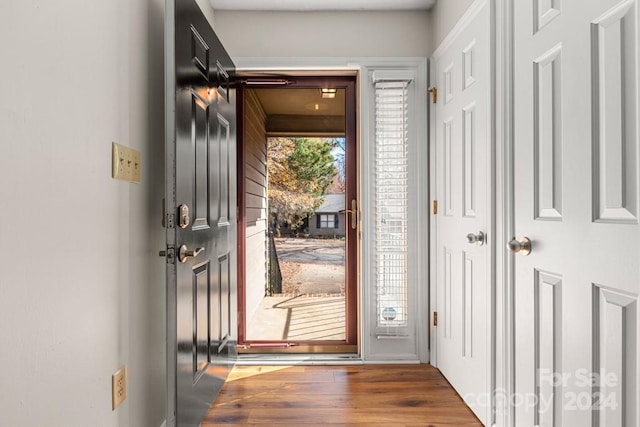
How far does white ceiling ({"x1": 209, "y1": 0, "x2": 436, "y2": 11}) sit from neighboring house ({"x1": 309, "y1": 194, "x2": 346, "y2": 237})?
4.26 feet

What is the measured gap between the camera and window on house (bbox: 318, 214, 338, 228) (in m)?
3.15

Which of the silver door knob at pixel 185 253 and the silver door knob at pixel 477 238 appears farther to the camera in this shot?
the silver door knob at pixel 477 238

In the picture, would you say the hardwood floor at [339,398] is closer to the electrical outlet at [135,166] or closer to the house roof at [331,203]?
the house roof at [331,203]

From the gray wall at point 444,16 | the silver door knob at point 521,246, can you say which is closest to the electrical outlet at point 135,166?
the silver door knob at point 521,246

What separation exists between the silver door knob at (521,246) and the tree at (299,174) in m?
1.69

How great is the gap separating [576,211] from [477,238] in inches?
28.5

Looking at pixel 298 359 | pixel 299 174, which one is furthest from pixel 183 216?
pixel 298 359

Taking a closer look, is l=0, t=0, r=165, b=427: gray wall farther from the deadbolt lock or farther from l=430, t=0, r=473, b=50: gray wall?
l=430, t=0, r=473, b=50: gray wall

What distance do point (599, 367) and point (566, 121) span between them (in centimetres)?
76

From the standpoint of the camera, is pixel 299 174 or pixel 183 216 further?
pixel 299 174

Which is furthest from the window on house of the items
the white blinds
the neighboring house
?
the white blinds

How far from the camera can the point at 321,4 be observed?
2.76 m

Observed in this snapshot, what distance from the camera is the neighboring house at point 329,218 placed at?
124 inches

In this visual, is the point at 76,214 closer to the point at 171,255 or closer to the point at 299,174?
the point at 171,255
